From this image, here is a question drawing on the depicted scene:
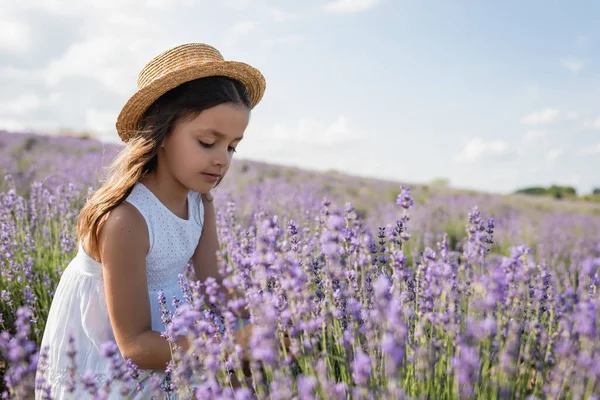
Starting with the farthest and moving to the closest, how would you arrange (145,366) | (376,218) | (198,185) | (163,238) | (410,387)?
(376,218) < (163,238) < (198,185) < (145,366) < (410,387)

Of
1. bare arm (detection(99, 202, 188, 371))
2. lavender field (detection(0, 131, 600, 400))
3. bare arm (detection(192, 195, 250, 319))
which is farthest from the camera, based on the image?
bare arm (detection(192, 195, 250, 319))

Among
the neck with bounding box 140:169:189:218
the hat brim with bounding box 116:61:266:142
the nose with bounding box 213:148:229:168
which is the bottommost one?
the neck with bounding box 140:169:189:218

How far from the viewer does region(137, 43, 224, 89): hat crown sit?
98.3 inches

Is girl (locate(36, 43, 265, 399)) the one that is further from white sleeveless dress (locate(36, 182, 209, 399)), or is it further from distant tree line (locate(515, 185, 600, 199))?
distant tree line (locate(515, 185, 600, 199))

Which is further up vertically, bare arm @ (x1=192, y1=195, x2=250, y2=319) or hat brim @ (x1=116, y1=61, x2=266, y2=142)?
hat brim @ (x1=116, y1=61, x2=266, y2=142)

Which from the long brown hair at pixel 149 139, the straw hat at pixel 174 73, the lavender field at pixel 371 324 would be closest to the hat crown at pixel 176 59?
the straw hat at pixel 174 73

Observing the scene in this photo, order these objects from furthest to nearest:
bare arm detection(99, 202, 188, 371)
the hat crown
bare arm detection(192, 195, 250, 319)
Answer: bare arm detection(192, 195, 250, 319) → the hat crown → bare arm detection(99, 202, 188, 371)

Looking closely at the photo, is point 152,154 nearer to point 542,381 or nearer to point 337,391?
point 337,391

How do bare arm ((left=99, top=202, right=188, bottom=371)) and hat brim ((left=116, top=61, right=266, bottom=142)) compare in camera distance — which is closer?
bare arm ((left=99, top=202, right=188, bottom=371))

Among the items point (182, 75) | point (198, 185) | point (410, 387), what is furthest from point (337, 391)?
point (182, 75)

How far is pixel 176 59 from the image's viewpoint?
2.52m

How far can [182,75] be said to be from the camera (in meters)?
2.38

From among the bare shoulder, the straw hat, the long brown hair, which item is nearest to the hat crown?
the straw hat

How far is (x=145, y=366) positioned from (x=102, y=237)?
0.56 metres
